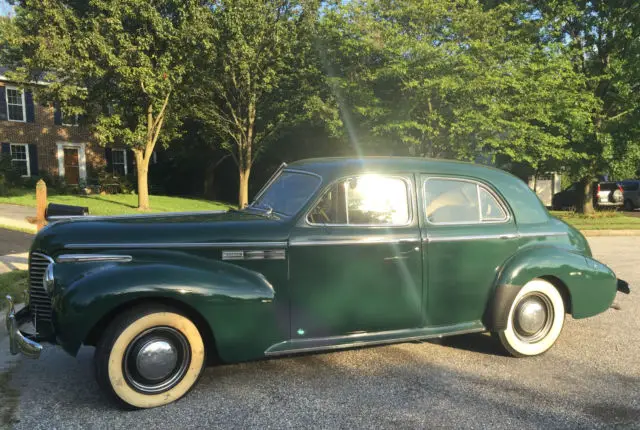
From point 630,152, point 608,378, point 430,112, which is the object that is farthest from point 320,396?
point 630,152

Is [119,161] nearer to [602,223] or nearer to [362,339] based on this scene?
[602,223]

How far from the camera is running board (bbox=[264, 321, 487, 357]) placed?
3615 mm

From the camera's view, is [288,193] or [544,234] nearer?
[288,193]

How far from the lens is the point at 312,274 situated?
3.69m

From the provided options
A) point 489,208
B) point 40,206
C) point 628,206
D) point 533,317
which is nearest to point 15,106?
point 40,206

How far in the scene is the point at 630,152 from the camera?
17484 millimetres

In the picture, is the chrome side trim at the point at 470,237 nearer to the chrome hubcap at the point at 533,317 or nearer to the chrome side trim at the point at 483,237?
the chrome side trim at the point at 483,237

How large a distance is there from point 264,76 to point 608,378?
15481 mm

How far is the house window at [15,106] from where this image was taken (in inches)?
960

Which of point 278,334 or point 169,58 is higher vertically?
point 169,58

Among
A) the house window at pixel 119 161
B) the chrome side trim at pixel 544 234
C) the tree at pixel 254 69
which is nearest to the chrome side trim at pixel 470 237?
the chrome side trim at pixel 544 234

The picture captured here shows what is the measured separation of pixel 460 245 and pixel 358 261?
0.96m

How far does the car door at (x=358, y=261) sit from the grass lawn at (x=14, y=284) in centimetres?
375

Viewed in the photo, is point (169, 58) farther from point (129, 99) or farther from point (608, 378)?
point (608, 378)
